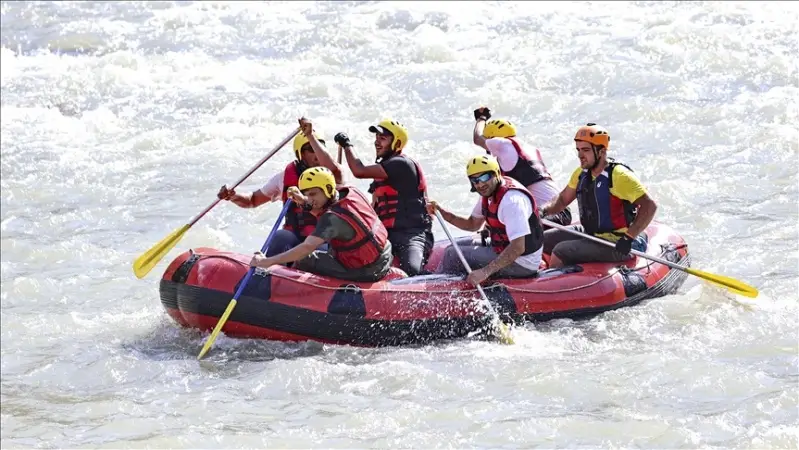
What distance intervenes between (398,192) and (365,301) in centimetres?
97

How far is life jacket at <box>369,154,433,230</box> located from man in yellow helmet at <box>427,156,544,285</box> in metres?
0.47

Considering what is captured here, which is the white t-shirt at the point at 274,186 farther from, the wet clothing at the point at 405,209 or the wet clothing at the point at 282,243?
the wet clothing at the point at 405,209

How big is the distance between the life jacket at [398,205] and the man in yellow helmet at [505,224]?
18.5 inches

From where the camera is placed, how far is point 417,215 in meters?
8.68

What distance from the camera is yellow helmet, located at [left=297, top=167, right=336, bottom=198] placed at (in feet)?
25.6

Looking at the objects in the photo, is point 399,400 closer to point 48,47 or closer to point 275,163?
point 275,163

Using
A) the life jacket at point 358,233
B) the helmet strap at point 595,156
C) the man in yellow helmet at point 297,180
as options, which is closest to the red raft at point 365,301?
the life jacket at point 358,233

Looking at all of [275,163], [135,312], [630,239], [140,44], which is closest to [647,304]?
[630,239]

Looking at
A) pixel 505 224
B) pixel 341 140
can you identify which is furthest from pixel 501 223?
pixel 341 140

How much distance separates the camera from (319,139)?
869cm

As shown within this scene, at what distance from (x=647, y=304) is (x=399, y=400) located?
217 cm

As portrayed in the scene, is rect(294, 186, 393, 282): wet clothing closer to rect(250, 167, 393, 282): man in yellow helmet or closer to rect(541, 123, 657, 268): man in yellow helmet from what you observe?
rect(250, 167, 393, 282): man in yellow helmet

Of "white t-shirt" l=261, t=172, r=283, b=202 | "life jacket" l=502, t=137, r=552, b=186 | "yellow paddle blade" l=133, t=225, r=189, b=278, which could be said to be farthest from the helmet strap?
"yellow paddle blade" l=133, t=225, r=189, b=278

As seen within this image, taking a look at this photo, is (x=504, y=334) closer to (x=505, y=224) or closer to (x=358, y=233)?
(x=505, y=224)
